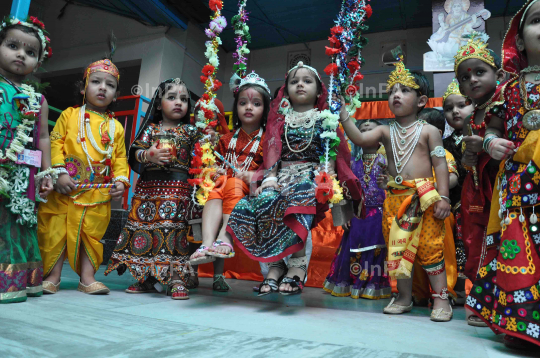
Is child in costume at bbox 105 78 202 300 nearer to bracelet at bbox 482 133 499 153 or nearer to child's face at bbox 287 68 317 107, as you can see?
child's face at bbox 287 68 317 107

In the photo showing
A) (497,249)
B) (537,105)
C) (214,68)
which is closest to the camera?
(537,105)

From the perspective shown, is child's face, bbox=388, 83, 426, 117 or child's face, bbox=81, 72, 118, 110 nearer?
child's face, bbox=388, 83, 426, 117

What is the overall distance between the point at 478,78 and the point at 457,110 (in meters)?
0.96

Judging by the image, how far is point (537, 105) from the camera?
6.05 ft

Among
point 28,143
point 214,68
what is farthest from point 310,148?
point 28,143

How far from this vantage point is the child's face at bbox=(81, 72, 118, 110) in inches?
122

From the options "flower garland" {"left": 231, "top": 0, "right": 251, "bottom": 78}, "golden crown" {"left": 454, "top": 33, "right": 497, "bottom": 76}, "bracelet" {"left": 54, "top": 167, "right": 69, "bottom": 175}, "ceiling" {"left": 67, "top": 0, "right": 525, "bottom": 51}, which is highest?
"ceiling" {"left": 67, "top": 0, "right": 525, "bottom": 51}

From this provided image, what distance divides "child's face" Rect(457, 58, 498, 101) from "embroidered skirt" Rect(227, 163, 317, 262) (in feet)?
Result: 3.78

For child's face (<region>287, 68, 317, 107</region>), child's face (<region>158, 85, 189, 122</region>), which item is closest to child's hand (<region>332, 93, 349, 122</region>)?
child's face (<region>287, 68, 317, 107</region>)

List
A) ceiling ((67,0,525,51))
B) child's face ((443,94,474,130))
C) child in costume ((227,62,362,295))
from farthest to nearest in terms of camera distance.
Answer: ceiling ((67,0,525,51)), child's face ((443,94,474,130)), child in costume ((227,62,362,295))

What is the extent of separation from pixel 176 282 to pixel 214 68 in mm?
1709

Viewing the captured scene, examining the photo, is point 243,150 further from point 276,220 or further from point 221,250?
point 221,250

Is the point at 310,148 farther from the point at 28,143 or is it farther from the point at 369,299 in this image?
the point at 28,143

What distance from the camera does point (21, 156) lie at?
2.57m
